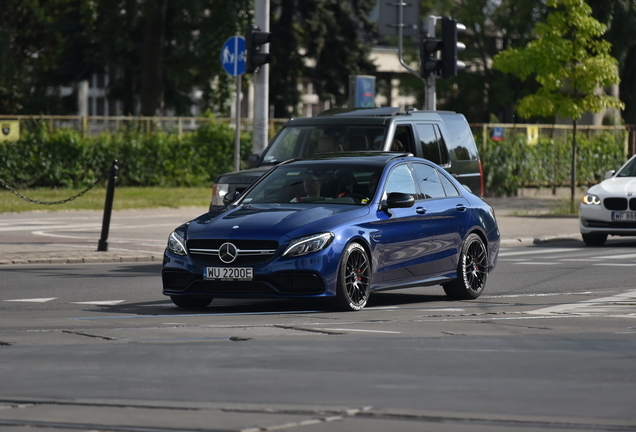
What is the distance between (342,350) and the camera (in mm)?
8430

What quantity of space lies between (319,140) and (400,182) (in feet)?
13.5

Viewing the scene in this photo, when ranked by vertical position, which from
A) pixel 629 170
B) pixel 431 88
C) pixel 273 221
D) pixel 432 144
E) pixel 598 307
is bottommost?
pixel 598 307

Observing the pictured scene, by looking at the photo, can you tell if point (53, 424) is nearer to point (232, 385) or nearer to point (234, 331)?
point (232, 385)

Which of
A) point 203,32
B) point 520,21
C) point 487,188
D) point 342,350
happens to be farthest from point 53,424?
point 520,21

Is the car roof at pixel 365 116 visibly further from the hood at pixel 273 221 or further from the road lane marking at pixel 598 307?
the hood at pixel 273 221

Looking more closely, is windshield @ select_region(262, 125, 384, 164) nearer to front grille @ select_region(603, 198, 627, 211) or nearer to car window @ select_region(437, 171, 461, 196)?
car window @ select_region(437, 171, 461, 196)

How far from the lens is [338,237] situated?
35.4 ft

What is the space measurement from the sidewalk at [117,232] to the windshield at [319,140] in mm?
2312

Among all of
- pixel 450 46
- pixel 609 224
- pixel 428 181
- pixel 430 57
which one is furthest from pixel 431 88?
pixel 428 181

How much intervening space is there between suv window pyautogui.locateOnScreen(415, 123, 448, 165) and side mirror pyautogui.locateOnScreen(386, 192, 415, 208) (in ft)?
14.8

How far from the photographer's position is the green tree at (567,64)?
2764cm

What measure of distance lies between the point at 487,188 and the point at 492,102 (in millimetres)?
30142

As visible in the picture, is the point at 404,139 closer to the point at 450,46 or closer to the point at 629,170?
the point at 450,46

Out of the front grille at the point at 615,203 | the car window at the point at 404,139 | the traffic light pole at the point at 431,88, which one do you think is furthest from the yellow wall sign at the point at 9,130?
the car window at the point at 404,139
